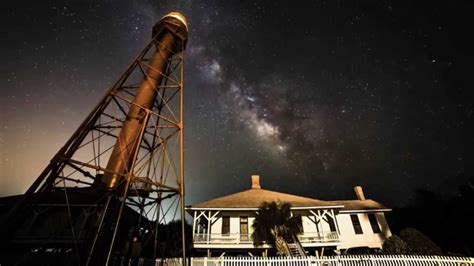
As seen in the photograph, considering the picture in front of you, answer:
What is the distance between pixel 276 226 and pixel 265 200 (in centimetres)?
477

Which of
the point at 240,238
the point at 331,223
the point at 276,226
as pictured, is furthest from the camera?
the point at 331,223

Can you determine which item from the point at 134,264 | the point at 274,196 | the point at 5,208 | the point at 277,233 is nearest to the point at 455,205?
the point at 274,196

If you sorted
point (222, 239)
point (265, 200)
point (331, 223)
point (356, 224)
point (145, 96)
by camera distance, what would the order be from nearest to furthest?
point (145, 96) < point (222, 239) < point (331, 223) < point (265, 200) < point (356, 224)

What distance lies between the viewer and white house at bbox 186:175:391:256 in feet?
61.2

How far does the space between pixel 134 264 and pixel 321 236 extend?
1452 centimetres

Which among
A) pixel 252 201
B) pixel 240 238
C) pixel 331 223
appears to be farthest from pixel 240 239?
pixel 331 223

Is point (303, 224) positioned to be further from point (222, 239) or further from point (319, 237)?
point (222, 239)

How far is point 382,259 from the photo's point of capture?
490 inches

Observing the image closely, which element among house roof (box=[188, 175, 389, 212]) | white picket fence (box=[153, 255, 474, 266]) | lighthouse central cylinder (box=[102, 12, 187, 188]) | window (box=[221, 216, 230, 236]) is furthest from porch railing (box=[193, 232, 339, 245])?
lighthouse central cylinder (box=[102, 12, 187, 188])

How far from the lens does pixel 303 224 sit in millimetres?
20703

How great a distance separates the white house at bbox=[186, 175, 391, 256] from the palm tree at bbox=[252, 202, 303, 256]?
1.13m

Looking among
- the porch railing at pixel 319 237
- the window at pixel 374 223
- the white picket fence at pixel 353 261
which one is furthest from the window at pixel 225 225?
the window at pixel 374 223

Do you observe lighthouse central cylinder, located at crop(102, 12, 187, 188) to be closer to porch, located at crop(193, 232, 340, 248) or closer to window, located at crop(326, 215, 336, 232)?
porch, located at crop(193, 232, 340, 248)

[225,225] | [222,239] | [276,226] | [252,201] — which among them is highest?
[252,201]
